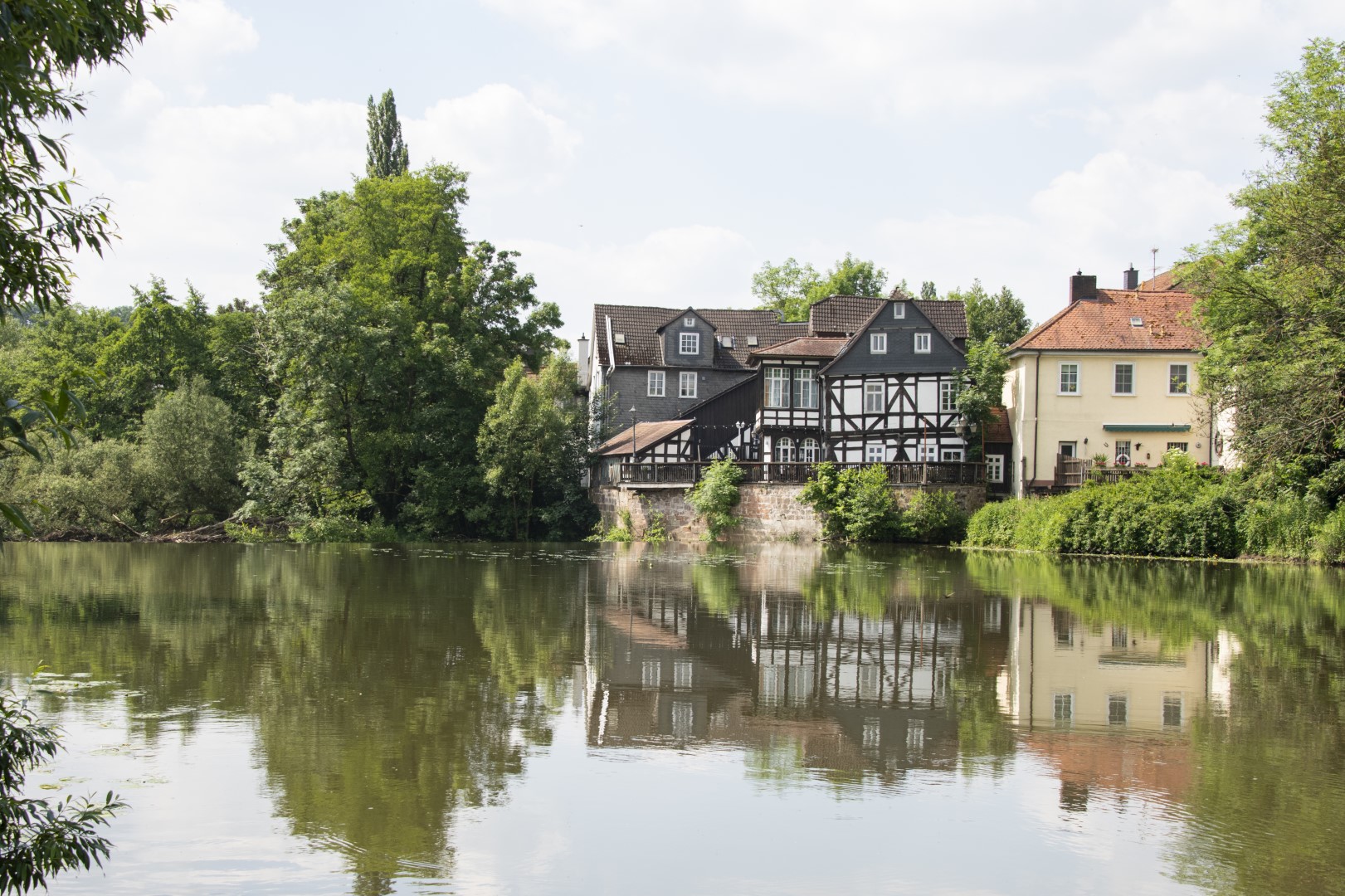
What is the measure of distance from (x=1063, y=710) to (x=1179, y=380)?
36400 millimetres

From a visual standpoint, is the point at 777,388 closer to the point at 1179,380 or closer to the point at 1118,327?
the point at 1118,327

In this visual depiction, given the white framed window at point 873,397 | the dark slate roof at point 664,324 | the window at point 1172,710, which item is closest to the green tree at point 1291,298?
the white framed window at point 873,397

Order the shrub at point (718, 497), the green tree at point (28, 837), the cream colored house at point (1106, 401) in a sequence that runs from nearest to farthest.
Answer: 1. the green tree at point (28, 837)
2. the cream colored house at point (1106, 401)
3. the shrub at point (718, 497)

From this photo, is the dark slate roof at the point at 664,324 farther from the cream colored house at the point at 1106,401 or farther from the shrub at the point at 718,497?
the cream colored house at the point at 1106,401

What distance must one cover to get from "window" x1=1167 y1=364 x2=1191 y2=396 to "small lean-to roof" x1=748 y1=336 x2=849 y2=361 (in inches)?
513

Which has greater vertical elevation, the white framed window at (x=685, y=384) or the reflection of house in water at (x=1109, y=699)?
the white framed window at (x=685, y=384)

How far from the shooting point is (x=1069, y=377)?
44375mm

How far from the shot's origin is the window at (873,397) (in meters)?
48.4

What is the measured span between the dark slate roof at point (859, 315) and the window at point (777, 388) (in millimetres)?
3532

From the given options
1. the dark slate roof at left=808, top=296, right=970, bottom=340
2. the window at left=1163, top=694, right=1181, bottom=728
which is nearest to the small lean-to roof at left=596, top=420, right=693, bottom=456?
the dark slate roof at left=808, top=296, right=970, bottom=340

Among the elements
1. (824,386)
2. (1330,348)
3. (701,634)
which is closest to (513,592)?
(701,634)

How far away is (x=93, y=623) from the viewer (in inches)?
659

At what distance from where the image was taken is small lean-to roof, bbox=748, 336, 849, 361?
166ft

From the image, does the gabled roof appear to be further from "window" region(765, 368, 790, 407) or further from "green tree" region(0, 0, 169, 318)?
"green tree" region(0, 0, 169, 318)
